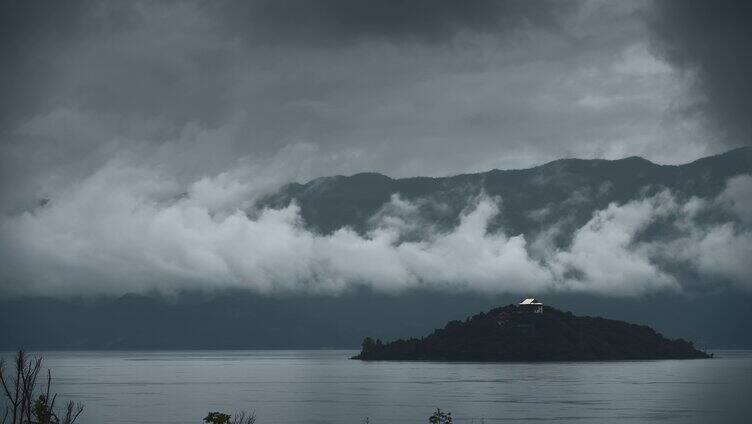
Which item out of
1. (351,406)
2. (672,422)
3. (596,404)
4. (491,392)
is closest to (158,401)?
(351,406)

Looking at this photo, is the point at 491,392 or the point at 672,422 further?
the point at 491,392

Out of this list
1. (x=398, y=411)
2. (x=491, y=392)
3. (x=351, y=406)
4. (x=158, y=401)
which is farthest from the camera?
(x=491, y=392)

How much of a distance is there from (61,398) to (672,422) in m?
111

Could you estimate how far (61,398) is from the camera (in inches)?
7234

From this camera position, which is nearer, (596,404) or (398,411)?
(398,411)

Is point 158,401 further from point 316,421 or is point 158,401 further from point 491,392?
point 491,392

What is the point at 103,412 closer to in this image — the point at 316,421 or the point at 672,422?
the point at 316,421

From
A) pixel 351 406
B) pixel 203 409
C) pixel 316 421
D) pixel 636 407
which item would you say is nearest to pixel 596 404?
pixel 636 407

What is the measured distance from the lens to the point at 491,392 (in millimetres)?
196750

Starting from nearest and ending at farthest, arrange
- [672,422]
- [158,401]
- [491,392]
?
1. [672,422]
2. [158,401]
3. [491,392]

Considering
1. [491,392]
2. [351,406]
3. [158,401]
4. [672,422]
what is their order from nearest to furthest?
1. [672,422]
2. [351,406]
3. [158,401]
4. [491,392]

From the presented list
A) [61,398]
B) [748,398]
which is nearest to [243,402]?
[61,398]

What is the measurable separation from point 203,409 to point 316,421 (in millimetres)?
27967

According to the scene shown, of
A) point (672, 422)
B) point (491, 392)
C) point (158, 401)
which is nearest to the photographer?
point (672, 422)
